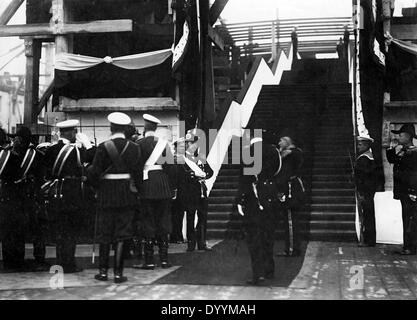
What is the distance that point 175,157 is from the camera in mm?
9742

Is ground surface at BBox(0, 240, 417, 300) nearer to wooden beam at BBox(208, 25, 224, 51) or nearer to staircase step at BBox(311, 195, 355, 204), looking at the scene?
staircase step at BBox(311, 195, 355, 204)

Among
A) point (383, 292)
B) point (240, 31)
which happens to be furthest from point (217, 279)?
point (240, 31)

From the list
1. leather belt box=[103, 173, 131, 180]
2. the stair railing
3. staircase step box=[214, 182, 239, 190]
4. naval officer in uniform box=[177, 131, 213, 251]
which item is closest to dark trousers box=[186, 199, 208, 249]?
naval officer in uniform box=[177, 131, 213, 251]

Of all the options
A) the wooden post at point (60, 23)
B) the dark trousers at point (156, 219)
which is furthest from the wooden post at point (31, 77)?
the dark trousers at point (156, 219)

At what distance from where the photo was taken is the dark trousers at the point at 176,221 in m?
10.5

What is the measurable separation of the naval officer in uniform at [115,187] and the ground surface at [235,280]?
1.57 ft

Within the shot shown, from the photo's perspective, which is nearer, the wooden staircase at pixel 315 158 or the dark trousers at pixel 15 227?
the dark trousers at pixel 15 227

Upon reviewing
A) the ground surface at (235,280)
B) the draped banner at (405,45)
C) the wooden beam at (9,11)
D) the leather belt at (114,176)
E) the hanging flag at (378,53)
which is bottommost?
the ground surface at (235,280)

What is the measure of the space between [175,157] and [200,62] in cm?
353

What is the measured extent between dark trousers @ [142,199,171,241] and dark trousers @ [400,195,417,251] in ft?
13.0

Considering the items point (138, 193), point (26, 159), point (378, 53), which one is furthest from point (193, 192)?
point (378, 53)

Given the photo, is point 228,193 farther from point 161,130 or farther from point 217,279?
point 217,279

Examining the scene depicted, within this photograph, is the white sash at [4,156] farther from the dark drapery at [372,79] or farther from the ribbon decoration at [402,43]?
the ribbon decoration at [402,43]

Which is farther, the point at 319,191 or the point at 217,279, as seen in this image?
the point at 319,191
